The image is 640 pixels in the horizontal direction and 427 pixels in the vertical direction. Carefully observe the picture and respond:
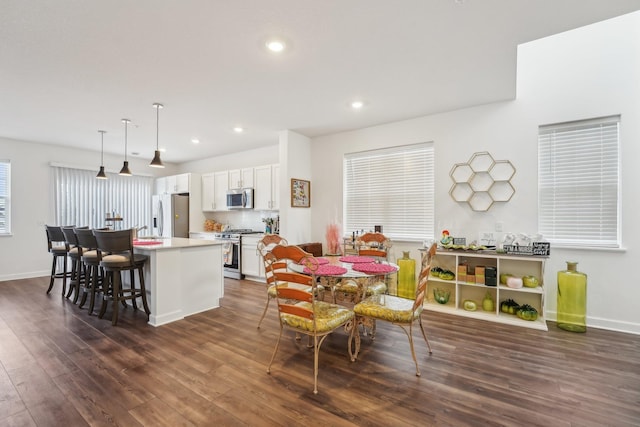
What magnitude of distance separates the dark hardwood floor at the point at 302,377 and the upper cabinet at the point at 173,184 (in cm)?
401

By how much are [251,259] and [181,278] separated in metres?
1.99

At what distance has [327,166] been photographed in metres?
5.14

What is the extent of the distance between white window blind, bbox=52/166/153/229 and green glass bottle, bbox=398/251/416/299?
20.9 ft

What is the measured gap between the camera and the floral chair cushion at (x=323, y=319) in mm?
2162

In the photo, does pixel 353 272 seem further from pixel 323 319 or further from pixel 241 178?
pixel 241 178

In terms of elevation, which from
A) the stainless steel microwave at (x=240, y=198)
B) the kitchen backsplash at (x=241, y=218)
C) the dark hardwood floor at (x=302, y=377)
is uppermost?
the stainless steel microwave at (x=240, y=198)

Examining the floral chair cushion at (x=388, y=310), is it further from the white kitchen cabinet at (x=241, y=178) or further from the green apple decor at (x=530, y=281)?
the white kitchen cabinet at (x=241, y=178)

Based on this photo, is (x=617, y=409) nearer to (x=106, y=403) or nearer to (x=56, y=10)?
(x=106, y=403)

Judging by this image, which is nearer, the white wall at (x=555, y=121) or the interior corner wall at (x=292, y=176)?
the white wall at (x=555, y=121)

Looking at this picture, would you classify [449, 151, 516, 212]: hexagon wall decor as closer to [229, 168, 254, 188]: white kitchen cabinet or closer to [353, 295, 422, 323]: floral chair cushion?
[353, 295, 422, 323]: floral chair cushion

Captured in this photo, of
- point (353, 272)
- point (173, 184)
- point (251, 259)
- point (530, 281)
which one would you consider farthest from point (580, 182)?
point (173, 184)

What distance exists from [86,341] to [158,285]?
2.54 feet

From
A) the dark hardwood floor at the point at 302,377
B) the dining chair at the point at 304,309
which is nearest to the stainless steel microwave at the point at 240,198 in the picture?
the dark hardwood floor at the point at 302,377

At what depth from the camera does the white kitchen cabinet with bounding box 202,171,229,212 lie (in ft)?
21.1
